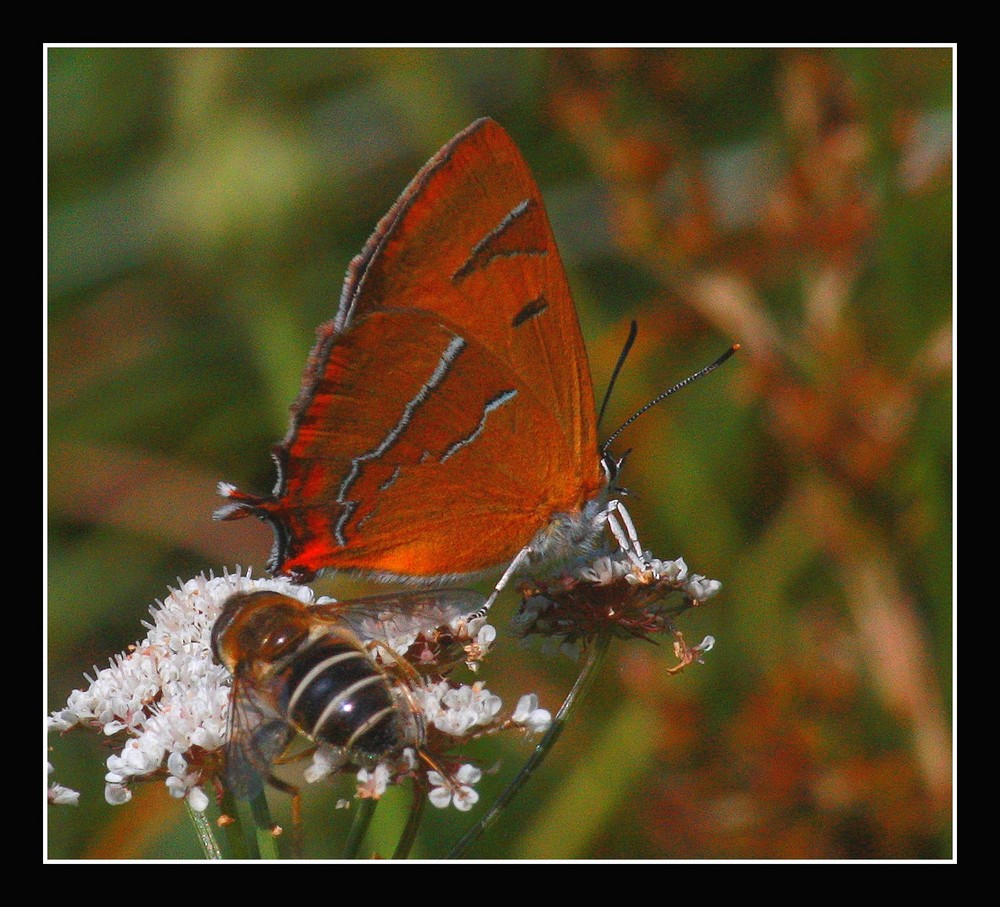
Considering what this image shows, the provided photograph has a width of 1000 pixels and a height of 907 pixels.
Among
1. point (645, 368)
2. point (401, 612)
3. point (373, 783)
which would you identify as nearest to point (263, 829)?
point (373, 783)

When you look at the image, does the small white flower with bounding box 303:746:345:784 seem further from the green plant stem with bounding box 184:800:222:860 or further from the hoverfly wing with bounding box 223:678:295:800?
the green plant stem with bounding box 184:800:222:860

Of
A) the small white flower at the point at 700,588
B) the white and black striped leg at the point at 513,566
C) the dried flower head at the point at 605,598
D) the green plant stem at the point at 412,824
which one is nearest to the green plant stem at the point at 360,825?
the green plant stem at the point at 412,824

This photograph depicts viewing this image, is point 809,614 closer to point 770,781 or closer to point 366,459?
point 770,781

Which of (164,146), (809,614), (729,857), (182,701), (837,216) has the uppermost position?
(164,146)

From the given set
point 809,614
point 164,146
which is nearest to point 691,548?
point 809,614

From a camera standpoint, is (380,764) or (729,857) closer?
(380,764)

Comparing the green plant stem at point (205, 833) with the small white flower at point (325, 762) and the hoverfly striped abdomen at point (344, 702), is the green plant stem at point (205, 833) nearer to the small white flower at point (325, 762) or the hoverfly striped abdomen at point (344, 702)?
the small white flower at point (325, 762)
